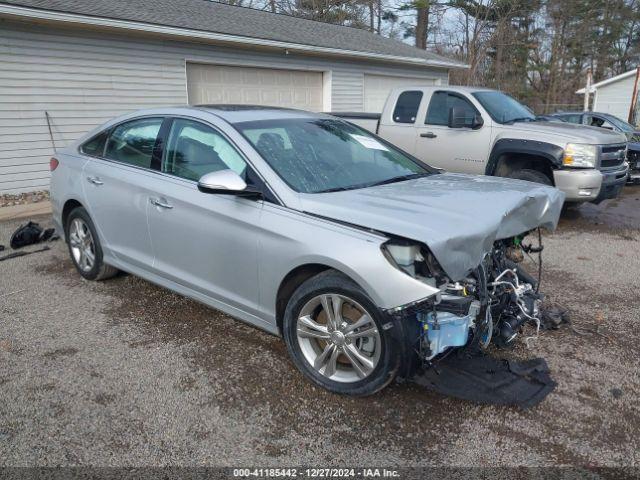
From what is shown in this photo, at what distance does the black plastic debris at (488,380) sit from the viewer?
2.95 m

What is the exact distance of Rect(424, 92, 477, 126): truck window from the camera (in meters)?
7.74

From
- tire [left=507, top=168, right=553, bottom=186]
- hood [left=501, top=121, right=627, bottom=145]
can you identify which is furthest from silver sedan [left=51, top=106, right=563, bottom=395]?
hood [left=501, top=121, right=627, bottom=145]

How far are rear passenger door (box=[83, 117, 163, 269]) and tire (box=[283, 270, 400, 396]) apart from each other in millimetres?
1599

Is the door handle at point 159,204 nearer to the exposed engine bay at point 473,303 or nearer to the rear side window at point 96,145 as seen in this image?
the rear side window at point 96,145

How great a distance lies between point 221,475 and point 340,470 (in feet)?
1.86

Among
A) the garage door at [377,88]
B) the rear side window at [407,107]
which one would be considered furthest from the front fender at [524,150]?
the garage door at [377,88]

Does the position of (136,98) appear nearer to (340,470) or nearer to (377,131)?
(377,131)

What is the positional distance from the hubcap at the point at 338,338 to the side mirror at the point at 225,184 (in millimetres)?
816

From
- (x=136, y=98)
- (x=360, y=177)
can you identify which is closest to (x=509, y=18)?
(x=136, y=98)

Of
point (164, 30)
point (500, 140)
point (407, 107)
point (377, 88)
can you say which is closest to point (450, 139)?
point (500, 140)

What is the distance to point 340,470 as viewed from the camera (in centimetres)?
255

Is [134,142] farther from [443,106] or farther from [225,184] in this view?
[443,106]

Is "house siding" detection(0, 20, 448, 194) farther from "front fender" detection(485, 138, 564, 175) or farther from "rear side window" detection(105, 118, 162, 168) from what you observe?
"front fender" detection(485, 138, 564, 175)

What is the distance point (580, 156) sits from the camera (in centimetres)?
681
